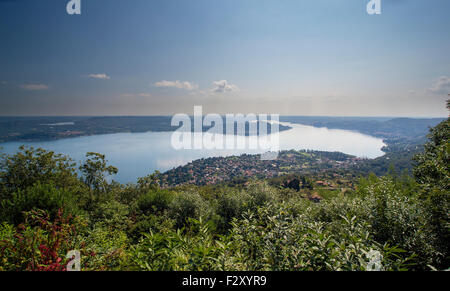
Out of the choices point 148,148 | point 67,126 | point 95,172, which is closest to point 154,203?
point 95,172

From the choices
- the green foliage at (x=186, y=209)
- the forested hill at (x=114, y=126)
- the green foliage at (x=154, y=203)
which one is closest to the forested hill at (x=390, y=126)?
the forested hill at (x=114, y=126)

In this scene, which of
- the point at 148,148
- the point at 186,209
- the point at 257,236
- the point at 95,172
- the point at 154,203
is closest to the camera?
the point at 257,236

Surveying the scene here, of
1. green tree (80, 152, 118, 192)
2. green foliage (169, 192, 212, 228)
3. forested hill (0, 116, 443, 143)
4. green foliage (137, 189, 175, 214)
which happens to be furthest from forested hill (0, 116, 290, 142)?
green foliage (169, 192, 212, 228)

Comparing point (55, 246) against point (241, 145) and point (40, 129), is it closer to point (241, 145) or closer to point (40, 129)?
point (40, 129)

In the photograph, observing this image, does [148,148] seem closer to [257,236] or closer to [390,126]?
[257,236]

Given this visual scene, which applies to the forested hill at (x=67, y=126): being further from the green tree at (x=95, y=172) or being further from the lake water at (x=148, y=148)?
the green tree at (x=95, y=172)

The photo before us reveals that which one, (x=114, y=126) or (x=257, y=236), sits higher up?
(x=114, y=126)

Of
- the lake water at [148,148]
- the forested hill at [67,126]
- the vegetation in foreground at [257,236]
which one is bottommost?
the lake water at [148,148]

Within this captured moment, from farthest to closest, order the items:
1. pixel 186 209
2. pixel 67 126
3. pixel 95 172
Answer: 1. pixel 67 126
2. pixel 95 172
3. pixel 186 209
